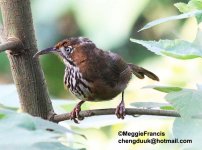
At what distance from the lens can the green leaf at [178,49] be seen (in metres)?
0.85

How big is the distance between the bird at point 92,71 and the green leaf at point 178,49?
0.63 metres

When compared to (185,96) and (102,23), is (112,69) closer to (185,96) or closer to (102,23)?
(185,96)

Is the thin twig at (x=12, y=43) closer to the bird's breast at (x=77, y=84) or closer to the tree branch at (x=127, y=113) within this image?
the tree branch at (x=127, y=113)

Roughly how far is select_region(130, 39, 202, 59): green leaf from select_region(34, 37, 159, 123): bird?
627 millimetres

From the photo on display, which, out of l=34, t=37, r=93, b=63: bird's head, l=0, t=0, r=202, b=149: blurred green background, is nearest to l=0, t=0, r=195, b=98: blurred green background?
l=0, t=0, r=202, b=149: blurred green background

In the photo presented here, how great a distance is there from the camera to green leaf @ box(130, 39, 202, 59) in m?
0.85

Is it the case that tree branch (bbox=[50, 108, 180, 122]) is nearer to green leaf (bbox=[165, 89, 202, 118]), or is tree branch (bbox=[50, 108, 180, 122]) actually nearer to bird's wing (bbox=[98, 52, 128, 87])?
green leaf (bbox=[165, 89, 202, 118])

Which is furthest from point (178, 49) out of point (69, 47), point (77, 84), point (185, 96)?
point (69, 47)

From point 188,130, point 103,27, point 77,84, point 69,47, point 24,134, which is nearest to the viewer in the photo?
point 24,134

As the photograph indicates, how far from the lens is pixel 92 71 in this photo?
1.64 metres

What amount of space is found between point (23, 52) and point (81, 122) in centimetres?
21

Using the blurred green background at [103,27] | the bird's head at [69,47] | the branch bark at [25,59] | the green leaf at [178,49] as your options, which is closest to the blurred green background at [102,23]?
the blurred green background at [103,27]

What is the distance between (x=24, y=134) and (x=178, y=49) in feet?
1.17

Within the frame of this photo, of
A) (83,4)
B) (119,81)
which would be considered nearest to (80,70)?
(119,81)
